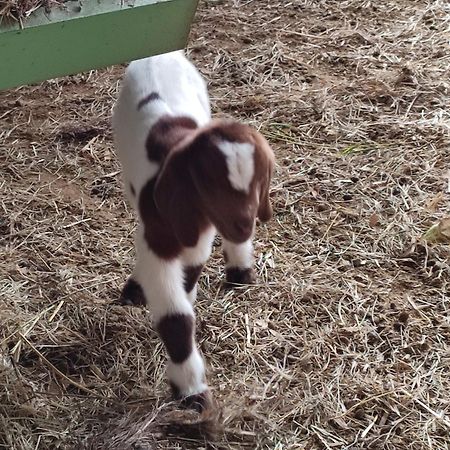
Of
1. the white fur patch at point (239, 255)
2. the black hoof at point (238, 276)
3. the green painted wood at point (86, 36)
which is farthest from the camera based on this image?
the black hoof at point (238, 276)

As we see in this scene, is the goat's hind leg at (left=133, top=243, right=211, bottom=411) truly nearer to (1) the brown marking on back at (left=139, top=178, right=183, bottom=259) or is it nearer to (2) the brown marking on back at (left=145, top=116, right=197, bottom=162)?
(1) the brown marking on back at (left=139, top=178, right=183, bottom=259)

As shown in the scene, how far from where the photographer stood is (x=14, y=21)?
2.07 metres

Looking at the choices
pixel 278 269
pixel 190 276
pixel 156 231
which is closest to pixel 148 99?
pixel 156 231

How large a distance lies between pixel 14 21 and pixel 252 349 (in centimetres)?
137

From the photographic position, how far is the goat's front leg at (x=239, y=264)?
2918 millimetres

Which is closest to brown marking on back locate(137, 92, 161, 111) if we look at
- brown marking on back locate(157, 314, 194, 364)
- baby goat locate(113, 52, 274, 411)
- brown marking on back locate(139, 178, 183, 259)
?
baby goat locate(113, 52, 274, 411)

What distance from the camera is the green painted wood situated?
2084mm

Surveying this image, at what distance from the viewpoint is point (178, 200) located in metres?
2.23

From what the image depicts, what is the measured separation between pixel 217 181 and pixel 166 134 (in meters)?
0.46

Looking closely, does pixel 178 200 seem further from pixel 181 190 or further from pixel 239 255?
pixel 239 255

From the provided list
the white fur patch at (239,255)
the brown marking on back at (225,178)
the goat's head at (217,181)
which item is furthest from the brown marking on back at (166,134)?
the white fur patch at (239,255)

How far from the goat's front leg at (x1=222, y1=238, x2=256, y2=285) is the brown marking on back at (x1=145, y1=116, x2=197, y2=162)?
1.71 feet

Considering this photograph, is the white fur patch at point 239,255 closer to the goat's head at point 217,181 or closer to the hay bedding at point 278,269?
the hay bedding at point 278,269

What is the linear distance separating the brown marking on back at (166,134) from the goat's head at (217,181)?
0.19 m
